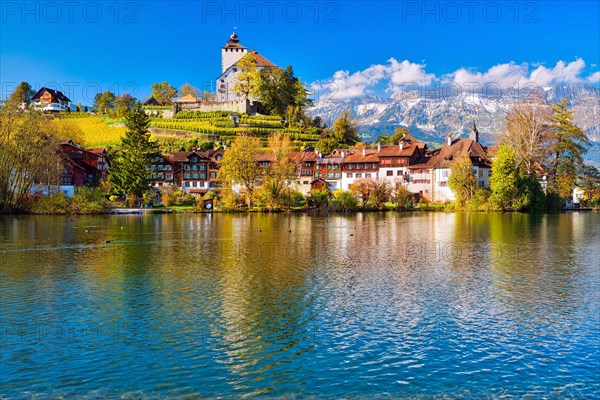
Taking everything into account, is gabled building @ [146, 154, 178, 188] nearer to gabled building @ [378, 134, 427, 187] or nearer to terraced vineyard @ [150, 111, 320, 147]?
terraced vineyard @ [150, 111, 320, 147]

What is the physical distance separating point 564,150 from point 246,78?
282 feet

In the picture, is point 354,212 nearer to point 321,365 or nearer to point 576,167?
point 576,167

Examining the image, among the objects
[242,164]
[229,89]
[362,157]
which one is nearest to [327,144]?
[362,157]

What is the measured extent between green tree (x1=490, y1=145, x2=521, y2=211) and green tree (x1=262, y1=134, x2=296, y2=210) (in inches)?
1277

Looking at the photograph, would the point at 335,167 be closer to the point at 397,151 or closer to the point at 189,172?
the point at 397,151

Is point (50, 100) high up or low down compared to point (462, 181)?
up

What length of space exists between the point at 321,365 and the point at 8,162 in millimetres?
74829

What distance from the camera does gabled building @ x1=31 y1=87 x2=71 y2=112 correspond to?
169 metres

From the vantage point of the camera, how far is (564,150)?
93.8 metres

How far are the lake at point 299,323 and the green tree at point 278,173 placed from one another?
48.6 metres

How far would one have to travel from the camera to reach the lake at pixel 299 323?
543 inches

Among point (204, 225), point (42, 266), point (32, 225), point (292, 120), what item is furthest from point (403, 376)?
point (292, 120)

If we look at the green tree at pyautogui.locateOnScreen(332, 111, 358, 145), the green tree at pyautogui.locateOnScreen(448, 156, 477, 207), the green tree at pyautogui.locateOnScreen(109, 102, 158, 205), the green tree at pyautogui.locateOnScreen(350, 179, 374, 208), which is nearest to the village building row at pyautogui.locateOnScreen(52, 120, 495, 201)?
the green tree at pyautogui.locateOnScreen(350, 179, 374, 208)

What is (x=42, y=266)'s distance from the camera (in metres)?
30.7
